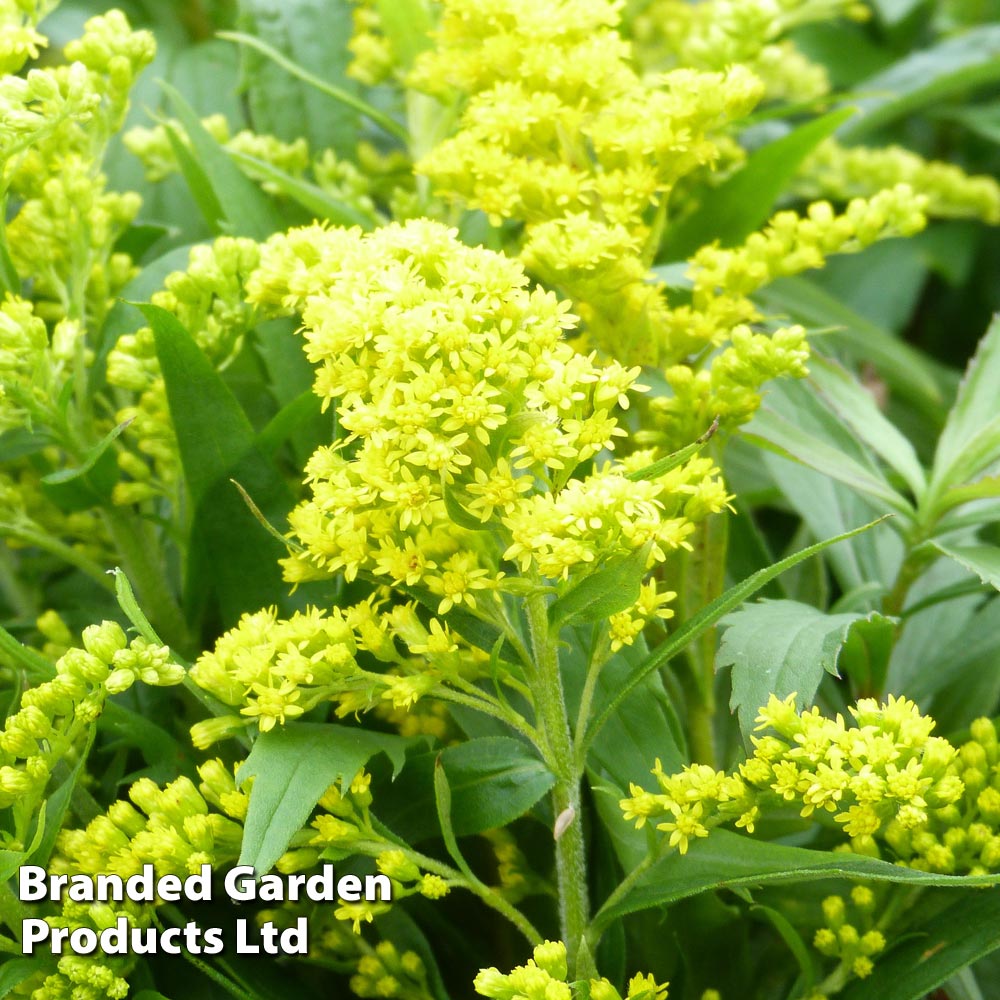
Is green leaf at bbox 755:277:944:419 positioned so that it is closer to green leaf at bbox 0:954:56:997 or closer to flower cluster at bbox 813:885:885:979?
flower cluster at bbox 813:885:885:979

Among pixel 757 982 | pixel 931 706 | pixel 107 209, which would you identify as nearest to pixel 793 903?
pixel 757 982

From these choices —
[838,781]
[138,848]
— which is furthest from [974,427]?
[138,848]

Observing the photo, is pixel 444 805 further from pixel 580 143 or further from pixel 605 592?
pixel 580 143

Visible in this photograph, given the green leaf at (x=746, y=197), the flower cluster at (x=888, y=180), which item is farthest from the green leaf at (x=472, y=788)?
the flower cluster at (x=888, y=180)

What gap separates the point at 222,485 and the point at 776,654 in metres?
0.32

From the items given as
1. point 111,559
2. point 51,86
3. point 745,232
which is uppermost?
point 51,86

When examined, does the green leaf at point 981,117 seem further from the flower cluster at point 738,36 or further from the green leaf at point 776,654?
the green leaf at point 776,654

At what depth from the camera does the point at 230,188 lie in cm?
81

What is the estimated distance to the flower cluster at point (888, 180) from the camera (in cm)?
108

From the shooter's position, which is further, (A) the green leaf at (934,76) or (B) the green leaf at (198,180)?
(A) the green leaf at (934,76)

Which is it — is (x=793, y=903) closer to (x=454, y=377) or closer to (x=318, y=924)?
(x=318, y=924)

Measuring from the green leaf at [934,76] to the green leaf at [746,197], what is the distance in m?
0.36

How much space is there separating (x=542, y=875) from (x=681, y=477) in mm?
266

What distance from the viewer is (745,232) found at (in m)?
0.89
